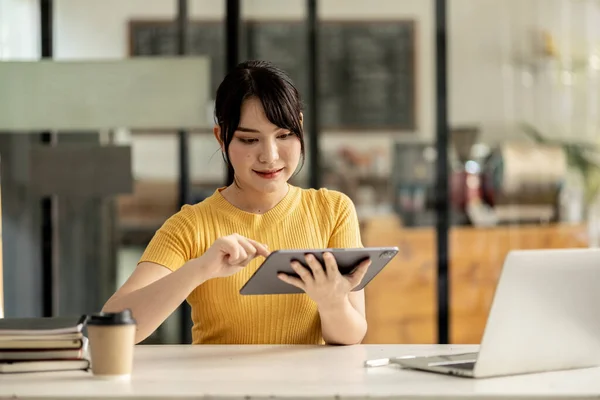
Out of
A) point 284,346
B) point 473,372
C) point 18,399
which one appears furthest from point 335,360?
point 18,399

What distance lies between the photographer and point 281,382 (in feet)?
5.14

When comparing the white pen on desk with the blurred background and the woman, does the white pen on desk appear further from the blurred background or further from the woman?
the blurred background

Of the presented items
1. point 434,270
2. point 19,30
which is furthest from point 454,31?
point 19,30

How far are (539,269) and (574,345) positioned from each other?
179mm

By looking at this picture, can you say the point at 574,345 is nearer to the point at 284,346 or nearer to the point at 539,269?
the point at 539,269

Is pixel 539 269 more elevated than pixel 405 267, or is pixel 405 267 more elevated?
pixel 539 269

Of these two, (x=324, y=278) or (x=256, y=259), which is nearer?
(x=324, y=278)

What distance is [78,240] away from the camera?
3.95 m

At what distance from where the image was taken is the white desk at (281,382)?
146cm

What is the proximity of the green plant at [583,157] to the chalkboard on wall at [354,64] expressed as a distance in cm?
51

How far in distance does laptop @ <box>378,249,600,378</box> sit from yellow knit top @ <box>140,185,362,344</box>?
482 mm

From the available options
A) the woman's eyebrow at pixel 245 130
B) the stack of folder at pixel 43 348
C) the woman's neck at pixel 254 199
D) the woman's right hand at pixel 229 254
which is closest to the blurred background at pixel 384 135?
the woman's neck at pixel 254 199

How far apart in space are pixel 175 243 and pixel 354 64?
209 centimetres

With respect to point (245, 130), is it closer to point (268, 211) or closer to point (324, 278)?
point (268, 211)
